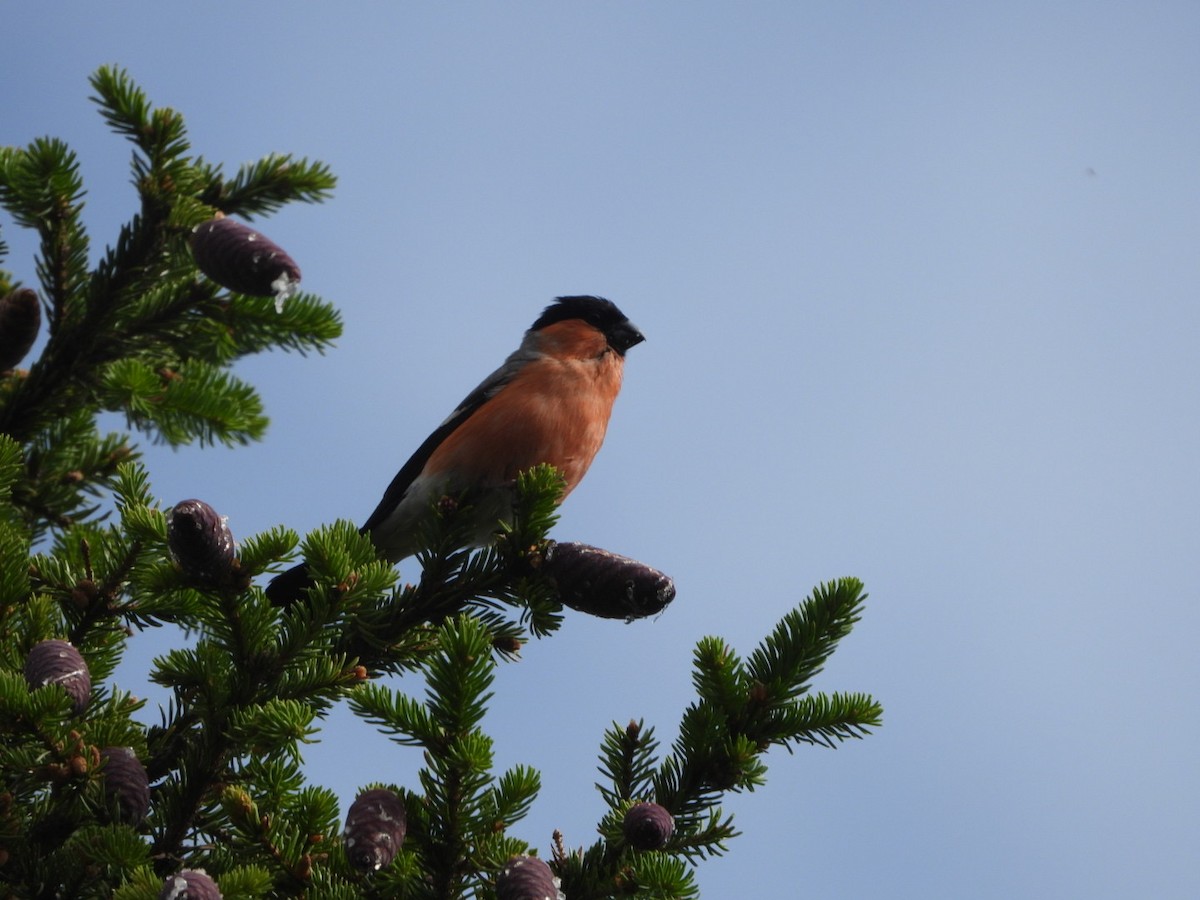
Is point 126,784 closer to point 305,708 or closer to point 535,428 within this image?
point 305,708

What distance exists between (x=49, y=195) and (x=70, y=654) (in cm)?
180

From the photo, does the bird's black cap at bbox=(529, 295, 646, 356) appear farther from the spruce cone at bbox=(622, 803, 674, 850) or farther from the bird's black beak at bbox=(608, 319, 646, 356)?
the spruce cone at bbox=(622, 803, 674, 850)

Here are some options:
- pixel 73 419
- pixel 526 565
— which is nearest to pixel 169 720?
pixel 526 565

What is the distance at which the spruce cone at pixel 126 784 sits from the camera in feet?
7.39

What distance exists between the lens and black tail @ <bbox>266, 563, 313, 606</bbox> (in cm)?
375

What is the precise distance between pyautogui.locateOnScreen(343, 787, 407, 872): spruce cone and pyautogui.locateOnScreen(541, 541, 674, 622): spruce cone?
693mm

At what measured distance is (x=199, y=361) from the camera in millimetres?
3914

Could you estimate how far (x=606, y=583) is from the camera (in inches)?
104

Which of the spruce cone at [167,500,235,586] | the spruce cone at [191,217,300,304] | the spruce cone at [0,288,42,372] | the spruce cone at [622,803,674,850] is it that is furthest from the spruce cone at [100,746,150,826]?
the spruce cone at [0,288,42,372]

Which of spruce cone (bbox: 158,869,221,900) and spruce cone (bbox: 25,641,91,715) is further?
spruce cone (bbox: 25,641,91,715)

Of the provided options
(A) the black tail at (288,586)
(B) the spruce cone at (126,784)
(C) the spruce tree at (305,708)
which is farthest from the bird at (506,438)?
(B) the spruce cone at (126,784)

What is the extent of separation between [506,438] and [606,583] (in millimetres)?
1581

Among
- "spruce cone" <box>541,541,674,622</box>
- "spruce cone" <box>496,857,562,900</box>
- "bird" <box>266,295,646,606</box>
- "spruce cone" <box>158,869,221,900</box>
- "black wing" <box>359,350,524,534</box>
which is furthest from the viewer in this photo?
"black wing" <box>359,350,524,534</box>

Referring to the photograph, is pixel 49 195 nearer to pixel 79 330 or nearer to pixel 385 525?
pixel 79 330
